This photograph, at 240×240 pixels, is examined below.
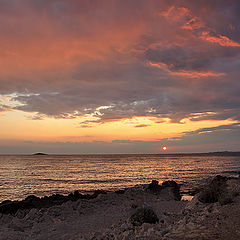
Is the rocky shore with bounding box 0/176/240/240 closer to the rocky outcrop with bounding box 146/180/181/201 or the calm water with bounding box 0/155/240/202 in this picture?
the rocky outcrop with bounding box 146/180/181/201

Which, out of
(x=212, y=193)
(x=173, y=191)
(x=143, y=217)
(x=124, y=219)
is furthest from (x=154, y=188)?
(x=143, y=217)

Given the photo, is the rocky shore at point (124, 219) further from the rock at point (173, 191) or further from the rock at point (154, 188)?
the rock at point (173, 191)

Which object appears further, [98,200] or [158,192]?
[158,192]

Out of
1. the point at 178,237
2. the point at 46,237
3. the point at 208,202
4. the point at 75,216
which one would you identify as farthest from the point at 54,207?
the point at 178,237

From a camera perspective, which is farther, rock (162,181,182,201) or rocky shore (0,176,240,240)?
rock (162,181,182,201)

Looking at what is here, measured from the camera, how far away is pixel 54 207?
60.6 feet

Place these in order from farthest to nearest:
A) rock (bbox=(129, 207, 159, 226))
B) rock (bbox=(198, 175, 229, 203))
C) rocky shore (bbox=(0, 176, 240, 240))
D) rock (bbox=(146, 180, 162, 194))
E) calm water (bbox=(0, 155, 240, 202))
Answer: calm water (bbox=(0, 155, 240, 202)) < rock (bbox=(146, 180, 162, 194)) < rock (bbox=(198, 175, 229, 203)) < rock (bbox=(129, 207, 159, 226)) < rocky shore (bbox=(0, 176, 240, 240))

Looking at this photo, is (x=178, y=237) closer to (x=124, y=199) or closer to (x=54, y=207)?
(x=54, y=207)

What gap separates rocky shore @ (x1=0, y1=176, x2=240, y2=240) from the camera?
9296mm

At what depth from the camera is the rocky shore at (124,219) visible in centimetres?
930

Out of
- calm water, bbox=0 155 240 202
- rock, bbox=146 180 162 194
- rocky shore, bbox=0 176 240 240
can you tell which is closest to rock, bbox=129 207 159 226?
rocky shore, bbox=0 176 240 240

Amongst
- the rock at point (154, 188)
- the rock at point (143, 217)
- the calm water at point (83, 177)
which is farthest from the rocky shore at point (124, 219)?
the calm water at point (83, 177)

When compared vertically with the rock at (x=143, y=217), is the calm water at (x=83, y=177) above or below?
below

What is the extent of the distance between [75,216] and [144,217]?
7179 millimetres
